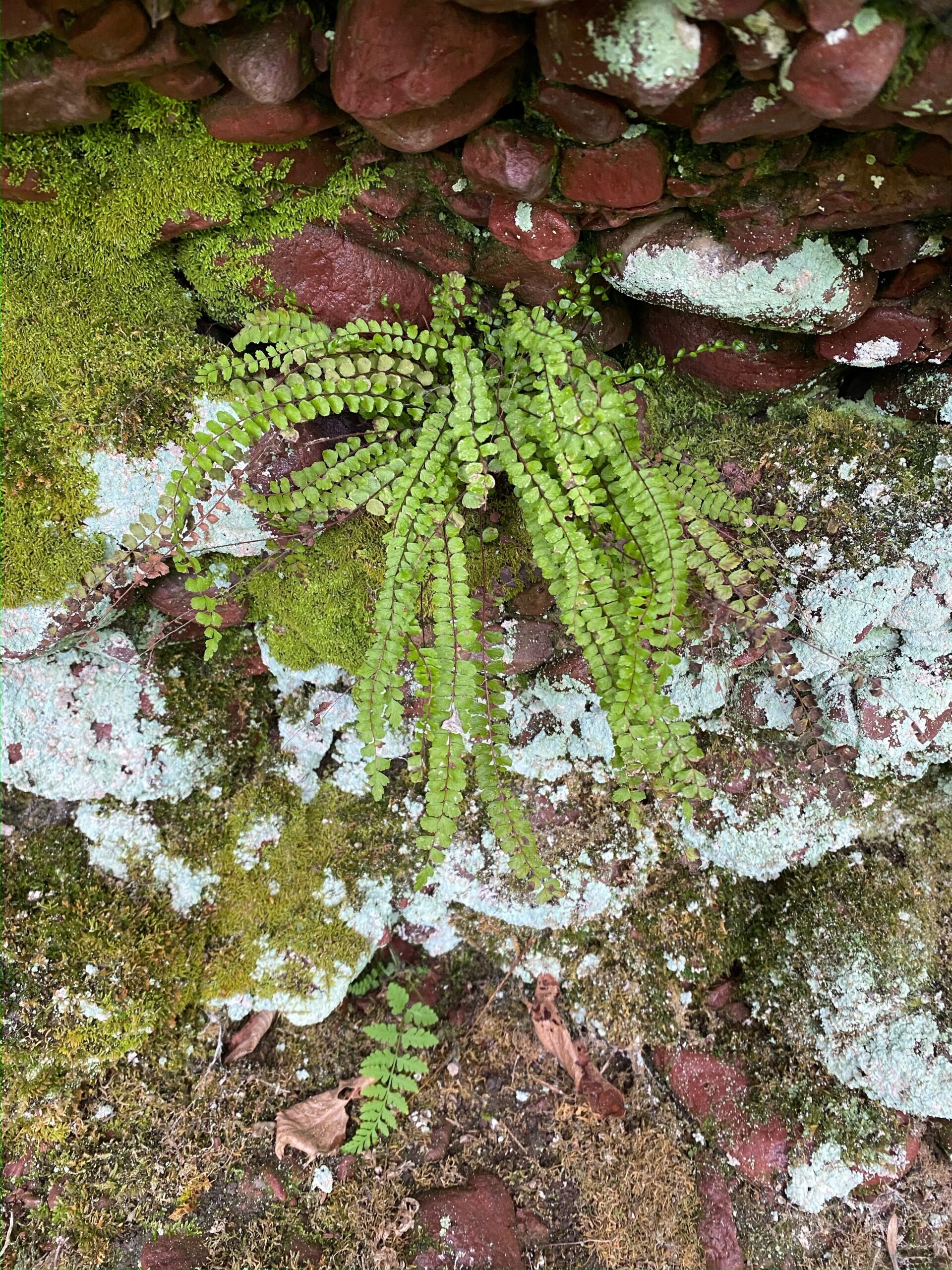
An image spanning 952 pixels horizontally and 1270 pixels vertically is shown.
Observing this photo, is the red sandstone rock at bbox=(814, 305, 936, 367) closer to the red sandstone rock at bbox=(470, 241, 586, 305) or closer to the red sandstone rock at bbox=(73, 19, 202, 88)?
the red sandstone rock at bbox=(470, 241, 586, 305)

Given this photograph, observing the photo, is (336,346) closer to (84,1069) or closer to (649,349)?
(649,349)

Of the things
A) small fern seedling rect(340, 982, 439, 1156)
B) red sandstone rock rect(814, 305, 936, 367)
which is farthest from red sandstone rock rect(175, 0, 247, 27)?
small fern seedling rect(340, 982, 439, 1156)

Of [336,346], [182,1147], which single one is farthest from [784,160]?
[182,1147]

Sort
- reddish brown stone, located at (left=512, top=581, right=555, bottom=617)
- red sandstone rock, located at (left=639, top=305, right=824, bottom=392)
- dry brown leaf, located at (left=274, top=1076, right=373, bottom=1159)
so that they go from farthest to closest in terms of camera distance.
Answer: dry brown leaf, located at (left=274, top=1076, right=373, bottom=1159) < reddish brown stone, located at (left=512, top=581, right=555, bottom=617) < red sandstone rock, located at (left=639, top=305, right=824, bottom=392)

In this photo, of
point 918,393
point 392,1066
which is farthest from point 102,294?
point 392,1066

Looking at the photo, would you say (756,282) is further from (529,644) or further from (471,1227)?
(471,1227)

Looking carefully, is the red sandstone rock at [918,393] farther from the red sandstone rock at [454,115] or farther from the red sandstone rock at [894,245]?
the red sandstone rock at [454,115]
